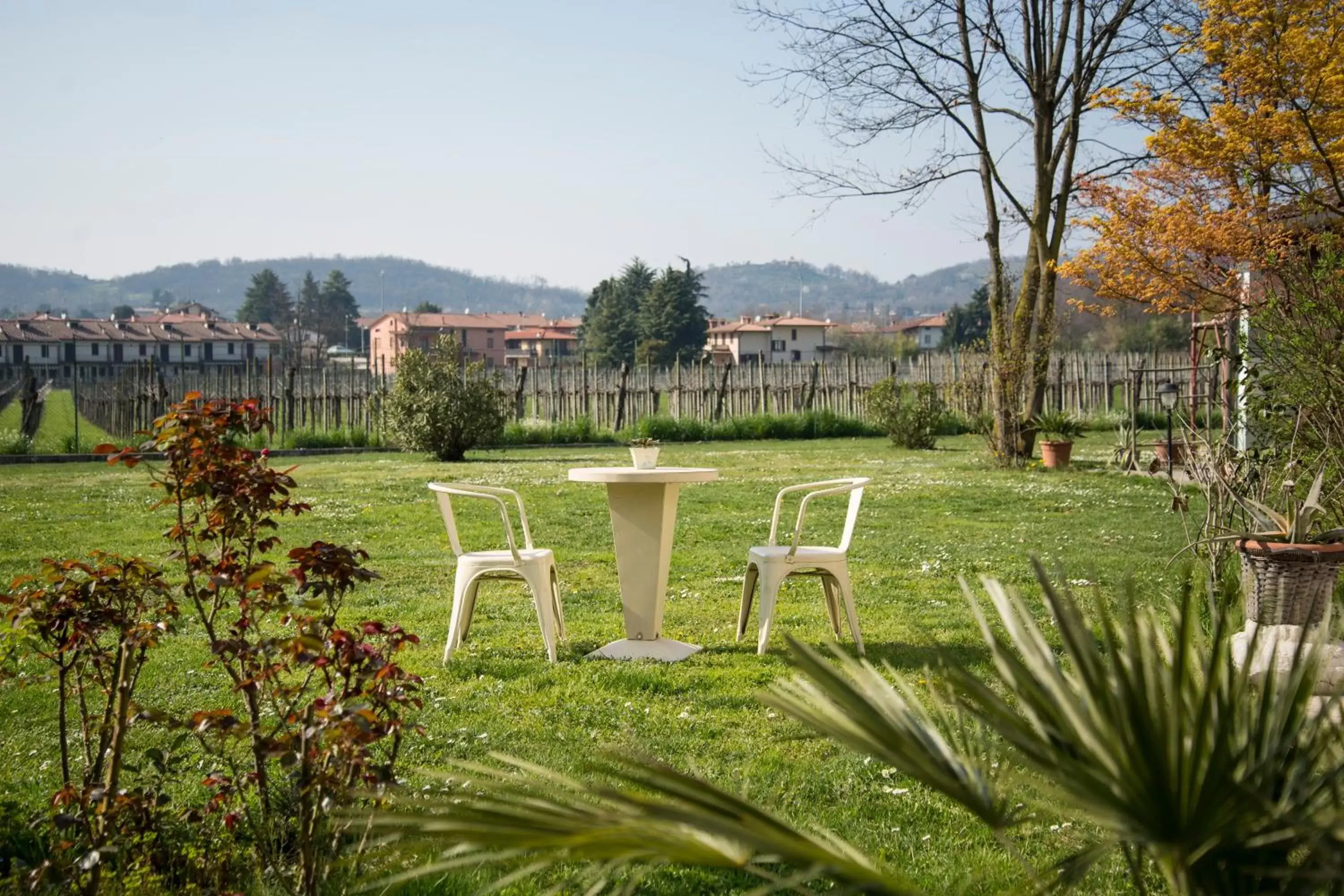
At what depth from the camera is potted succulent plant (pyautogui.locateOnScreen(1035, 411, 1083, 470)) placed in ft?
54.5

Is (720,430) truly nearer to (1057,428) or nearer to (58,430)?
(1057,428)

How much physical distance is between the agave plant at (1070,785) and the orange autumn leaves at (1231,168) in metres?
9.85

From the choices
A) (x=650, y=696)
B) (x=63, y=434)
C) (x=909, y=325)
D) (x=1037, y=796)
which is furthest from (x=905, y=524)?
(x=909, y=325)

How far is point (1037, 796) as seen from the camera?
10.8 ft

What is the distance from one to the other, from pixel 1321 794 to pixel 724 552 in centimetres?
789

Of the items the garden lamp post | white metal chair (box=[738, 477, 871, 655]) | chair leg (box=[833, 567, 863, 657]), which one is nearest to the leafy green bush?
the garden lamp post

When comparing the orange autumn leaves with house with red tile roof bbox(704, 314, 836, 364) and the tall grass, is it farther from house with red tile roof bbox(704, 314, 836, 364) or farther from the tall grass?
house with red tile roof bbox(704, 314, 836, 364)

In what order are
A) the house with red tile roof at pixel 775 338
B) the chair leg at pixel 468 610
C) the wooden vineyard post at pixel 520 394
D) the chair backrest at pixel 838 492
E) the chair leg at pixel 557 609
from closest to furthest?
1. the chair leg at pixel 468 610
2. the chair backrest at pixel 838 492
3. the chair leg at pixel 557 609
4. the wooden vineyard post at pixel 520 394
5. the house with red tile roof at pixel 775 338

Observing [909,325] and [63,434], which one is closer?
[63,434]

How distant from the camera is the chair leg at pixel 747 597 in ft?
19.6

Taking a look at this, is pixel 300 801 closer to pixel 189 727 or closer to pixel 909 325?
pixel 189 727

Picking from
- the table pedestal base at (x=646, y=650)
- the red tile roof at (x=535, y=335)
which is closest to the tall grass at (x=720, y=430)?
the table pedestal base at (x=646, y=650)

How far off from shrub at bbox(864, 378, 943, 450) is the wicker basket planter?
1617 cm

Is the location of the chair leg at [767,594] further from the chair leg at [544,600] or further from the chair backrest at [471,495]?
the chair backrest at [471,495]
